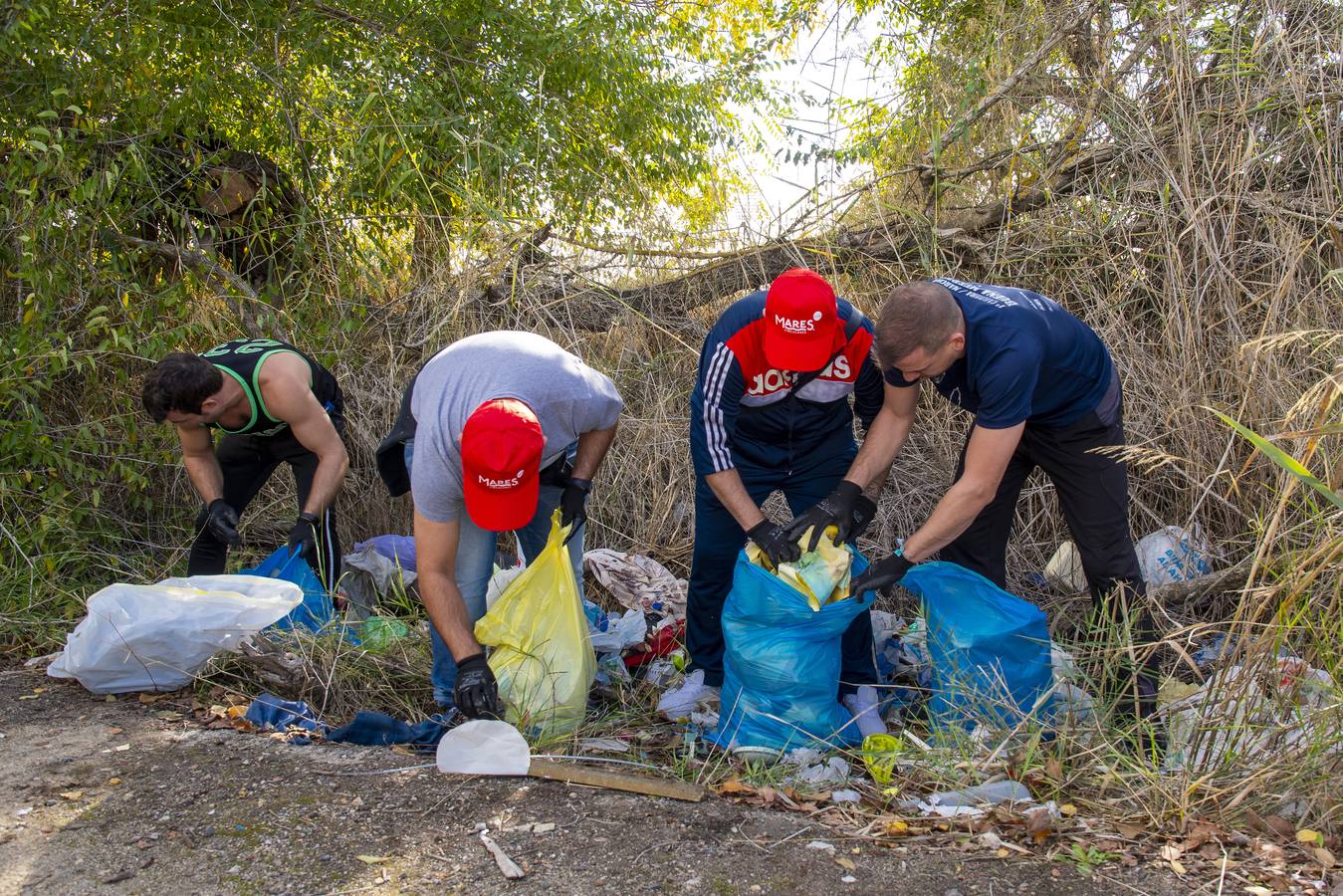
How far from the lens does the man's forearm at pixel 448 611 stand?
263 centimetres

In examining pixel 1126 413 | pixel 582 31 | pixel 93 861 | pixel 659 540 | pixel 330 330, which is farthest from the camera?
pixel 582 31

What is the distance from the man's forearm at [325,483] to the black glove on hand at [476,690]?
1.25 m

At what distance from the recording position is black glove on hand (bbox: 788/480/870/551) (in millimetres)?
2791

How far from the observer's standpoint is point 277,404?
139 inches

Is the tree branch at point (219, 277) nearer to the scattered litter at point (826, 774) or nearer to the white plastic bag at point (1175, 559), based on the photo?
the scattered litter at point (826, 774)

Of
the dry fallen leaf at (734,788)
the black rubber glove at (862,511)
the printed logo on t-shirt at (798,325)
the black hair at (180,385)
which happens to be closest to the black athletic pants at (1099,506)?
the black rubber glove at (862,511)

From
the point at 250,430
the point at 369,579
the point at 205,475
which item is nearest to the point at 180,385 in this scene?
the point at 250,430

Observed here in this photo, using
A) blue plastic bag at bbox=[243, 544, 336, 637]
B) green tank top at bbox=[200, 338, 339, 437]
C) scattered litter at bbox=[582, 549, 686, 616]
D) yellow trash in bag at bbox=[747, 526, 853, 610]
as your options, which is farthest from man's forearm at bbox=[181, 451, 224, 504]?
yellow trash in bag at bbox=[747, 526, 853, 610]

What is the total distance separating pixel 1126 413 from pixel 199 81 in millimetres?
4318

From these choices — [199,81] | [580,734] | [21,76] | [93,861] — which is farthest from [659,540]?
[21,76]

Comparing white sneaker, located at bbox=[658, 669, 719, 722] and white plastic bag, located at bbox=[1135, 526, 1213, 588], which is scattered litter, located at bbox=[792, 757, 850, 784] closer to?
white sneaker, located at bbox=[658, 669, 719, 722]

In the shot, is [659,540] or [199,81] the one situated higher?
[199,81]

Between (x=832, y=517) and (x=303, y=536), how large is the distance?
6.54 feet

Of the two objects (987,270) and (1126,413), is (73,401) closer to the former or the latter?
(987,270)
